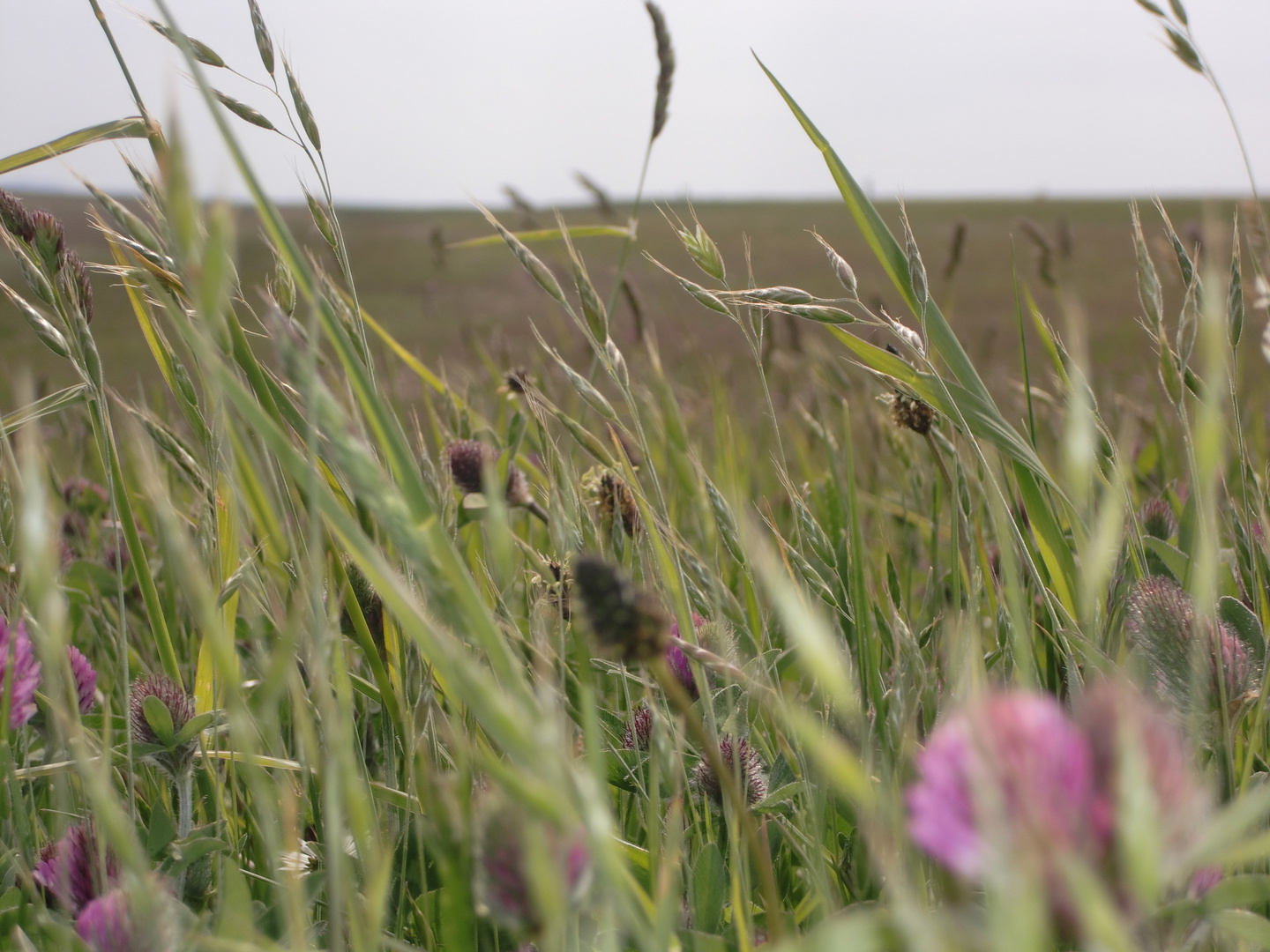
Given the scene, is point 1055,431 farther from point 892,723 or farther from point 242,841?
point 242,841

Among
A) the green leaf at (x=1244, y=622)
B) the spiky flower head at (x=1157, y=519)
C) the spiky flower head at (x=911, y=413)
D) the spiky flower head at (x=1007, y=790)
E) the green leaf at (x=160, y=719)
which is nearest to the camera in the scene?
the spiky flower head at (x=1007, y=790)

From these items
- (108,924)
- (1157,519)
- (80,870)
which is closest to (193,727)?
(80,870)

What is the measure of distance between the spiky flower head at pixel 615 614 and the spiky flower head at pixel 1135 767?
0.14m

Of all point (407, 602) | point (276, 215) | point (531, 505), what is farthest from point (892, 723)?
point (531, 505)

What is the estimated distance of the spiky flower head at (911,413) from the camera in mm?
908

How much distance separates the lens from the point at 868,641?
721 millimetres

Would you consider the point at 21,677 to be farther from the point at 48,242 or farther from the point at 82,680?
the point at 48,242

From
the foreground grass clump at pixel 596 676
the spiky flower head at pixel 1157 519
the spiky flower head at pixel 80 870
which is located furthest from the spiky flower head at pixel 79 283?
the spiky flower head at pixel 1157 519

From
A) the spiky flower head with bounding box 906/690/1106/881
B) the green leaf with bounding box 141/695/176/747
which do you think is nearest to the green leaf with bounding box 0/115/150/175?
the green leaf with bounding box 141/695/176/747

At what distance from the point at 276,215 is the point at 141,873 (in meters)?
0.31

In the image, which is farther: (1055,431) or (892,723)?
(1055,431)

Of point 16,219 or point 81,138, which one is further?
point 81,138

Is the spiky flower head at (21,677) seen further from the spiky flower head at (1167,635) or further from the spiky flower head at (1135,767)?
the spiky flower head at (1167,635)

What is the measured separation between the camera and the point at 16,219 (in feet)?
2.24
